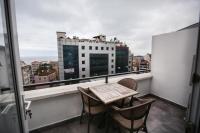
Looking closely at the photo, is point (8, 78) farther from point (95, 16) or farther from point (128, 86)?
point (95, 16)

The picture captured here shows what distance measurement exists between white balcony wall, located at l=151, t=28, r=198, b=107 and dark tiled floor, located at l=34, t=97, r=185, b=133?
0.47 metres

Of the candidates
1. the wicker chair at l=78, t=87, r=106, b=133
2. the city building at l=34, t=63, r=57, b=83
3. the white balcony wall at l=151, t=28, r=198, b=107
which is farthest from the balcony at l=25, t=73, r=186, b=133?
the white balcony wall at l=151, t=28, r=198, b=107

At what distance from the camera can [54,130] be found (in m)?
1.86

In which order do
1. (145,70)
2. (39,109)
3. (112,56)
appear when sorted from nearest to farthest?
(39,109) → (145,70) → (112,56)

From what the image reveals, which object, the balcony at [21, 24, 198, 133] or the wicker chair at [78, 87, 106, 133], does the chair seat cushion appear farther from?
the balcony at [21, 24, 198, 133]

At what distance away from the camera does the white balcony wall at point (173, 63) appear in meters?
2.28

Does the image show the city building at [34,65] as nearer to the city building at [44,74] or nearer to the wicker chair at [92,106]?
the city building at [44,74]

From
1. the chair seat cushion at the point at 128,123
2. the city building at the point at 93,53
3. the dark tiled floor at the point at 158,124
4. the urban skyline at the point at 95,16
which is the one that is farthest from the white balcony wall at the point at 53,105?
the city building at the point at 93,53

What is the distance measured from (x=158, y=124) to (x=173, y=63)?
1.58 meters

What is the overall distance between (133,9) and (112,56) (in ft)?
12.8

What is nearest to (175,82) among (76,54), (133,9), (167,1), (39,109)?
(167,1)

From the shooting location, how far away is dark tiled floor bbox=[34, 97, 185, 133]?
6.02 feet

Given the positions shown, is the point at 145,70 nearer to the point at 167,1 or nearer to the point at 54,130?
the point at 167,1

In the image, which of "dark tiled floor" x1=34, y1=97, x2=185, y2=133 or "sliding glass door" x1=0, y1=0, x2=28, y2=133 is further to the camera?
"dark tiled floor" x1=34, y1=97, x2=185, y2=133
